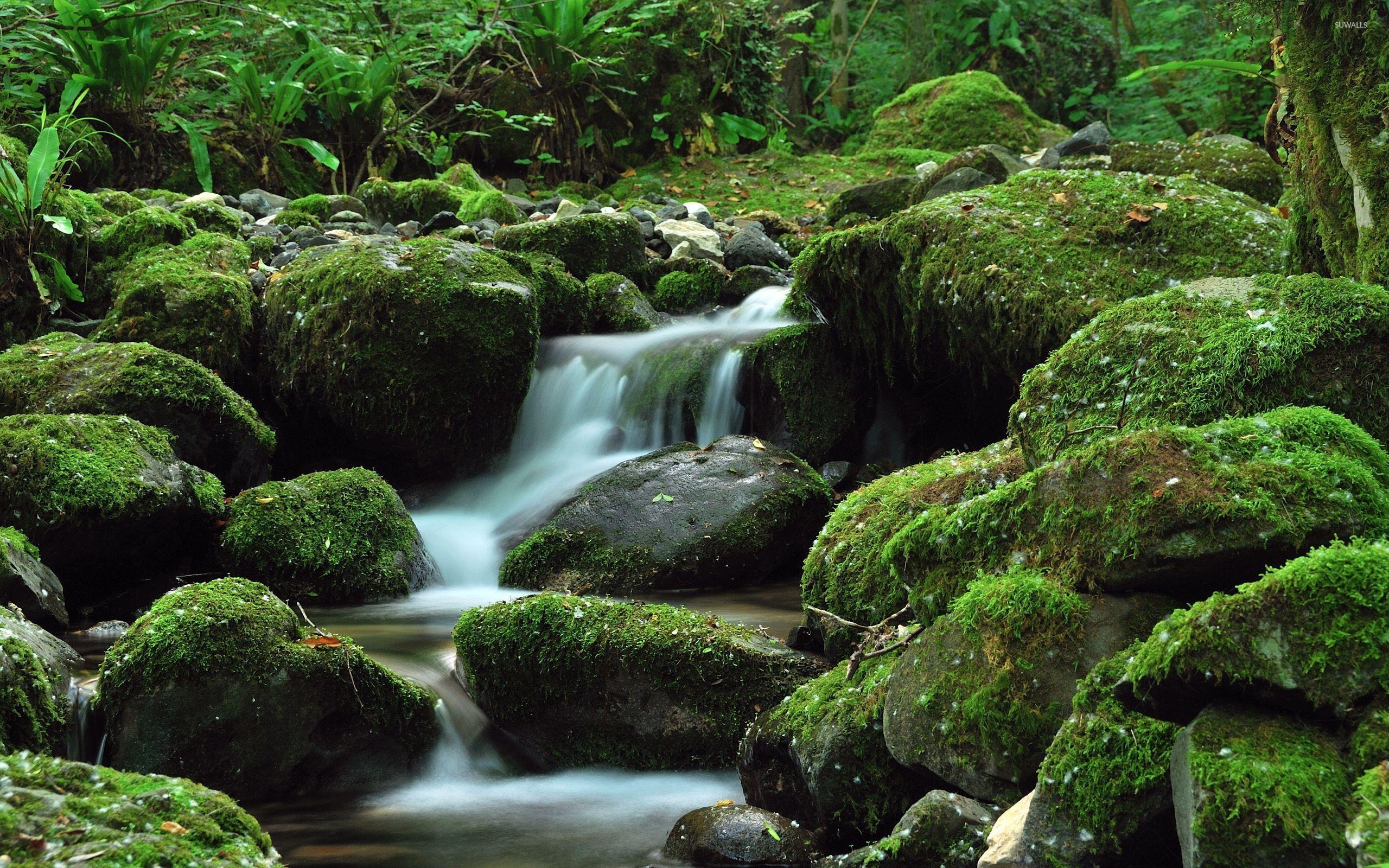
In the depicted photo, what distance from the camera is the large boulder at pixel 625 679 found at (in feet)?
12.9

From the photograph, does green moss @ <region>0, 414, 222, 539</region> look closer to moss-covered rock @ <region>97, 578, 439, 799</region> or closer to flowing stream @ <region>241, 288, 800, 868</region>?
flowing stream @ <region>241, 288, 800, 868</region>

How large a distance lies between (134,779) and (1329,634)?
249 cm

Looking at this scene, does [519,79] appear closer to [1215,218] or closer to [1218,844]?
[1215,218]

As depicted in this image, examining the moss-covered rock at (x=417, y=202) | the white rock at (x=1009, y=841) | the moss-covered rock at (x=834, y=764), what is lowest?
the moss-covered rock at (x=834, y=764)

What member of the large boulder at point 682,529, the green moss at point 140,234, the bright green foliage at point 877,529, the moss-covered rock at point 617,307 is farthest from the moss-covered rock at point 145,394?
the bright green foliage at point 877,529

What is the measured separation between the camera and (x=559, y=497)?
22.4 feet

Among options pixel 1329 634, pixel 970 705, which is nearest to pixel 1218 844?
pixel 1329 634

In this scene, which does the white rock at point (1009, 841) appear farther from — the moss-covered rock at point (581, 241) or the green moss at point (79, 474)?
the moss-covered rock at point (581, 241)

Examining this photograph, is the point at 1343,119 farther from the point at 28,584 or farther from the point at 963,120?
the point at 963,120

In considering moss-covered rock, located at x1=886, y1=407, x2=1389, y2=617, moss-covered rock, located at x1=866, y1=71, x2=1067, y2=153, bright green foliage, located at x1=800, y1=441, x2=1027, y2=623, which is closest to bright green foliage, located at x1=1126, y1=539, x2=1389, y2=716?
moss-covered rock, located at x1=886, y1=407, x2=1389, y2=617

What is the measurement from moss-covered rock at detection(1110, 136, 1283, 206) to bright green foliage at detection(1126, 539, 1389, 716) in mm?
5819

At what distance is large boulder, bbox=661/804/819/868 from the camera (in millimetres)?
3121

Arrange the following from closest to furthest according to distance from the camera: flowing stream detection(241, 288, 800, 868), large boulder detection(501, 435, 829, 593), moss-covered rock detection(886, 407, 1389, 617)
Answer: moss-covered rock detection(886, 407, 1389, 617)
flowing stream detection(241, 288, 800, 868)
large boulder detection(501, 435, 829, 593)

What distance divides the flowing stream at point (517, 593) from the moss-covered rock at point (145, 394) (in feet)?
3.91
